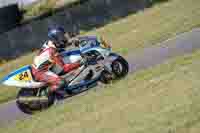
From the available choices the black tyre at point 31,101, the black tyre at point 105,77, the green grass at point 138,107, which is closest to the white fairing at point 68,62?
the black tyre at point 105,77

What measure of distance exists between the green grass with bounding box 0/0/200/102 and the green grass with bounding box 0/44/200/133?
5.08m

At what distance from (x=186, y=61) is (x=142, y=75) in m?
1.00

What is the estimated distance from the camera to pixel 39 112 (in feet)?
41.5

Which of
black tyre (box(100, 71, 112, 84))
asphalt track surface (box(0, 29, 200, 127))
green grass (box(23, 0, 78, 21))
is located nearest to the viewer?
black tyre (box(100, 71, 112, 84))

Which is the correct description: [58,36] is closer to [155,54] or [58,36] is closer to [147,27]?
[155,54]

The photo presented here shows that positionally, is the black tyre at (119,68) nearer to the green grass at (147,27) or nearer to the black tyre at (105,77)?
the black tyre at (105,77)

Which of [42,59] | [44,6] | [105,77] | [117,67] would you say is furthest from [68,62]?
[44,6]

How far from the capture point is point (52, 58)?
1273cm

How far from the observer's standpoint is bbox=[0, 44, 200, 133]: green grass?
7781 millimetres

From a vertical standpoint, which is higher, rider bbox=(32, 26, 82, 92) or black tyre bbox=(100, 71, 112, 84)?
rider bbox=(32, 26, 82, 92)

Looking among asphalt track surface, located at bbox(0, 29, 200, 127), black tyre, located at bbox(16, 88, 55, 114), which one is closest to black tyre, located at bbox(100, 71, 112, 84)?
asphalt track surface, located at bbox(0, 29, 200, 127)

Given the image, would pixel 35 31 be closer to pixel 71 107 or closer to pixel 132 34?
pixel 132 34

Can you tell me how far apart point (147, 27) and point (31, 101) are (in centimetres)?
846

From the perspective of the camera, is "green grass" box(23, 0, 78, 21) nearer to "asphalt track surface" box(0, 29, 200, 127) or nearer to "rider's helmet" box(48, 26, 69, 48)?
"asphalt track surface" box(0, 29, 200, 127)
